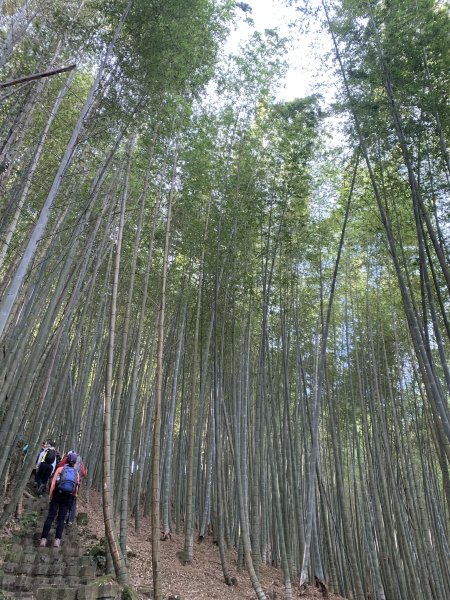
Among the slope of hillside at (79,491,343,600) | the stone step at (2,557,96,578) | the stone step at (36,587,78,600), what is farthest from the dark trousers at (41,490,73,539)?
the stone step at (36,587,78,600)

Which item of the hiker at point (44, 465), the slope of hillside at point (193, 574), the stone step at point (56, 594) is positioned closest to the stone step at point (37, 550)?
the slope of hillside at point (193, 574)

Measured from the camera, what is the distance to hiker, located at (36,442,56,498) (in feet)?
17.7

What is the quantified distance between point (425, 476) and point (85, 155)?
7.07 m

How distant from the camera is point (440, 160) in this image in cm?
389

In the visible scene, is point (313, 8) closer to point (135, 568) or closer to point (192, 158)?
point (192, 158)

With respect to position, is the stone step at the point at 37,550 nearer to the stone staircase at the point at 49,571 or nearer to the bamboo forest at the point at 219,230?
the stone staircase at the point at 49,571

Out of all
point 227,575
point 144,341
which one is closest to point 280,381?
point 144,341

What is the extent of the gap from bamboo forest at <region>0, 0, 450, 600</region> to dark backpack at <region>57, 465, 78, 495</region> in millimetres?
382

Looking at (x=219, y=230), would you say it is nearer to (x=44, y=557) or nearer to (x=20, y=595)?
(x=44, y=557)

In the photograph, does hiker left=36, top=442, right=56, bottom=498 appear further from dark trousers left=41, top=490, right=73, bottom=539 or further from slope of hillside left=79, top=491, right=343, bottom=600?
dark trousers left=41, top=490, right=73, bottom=539

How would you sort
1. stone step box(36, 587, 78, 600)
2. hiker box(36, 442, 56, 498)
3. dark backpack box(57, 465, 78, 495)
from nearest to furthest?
stone step box(36, 587, 78, 600) → dark backpack box(57, 465, 78, 495) → hiker box(36, 442, 56, 498)

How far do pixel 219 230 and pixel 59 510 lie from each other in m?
3.36

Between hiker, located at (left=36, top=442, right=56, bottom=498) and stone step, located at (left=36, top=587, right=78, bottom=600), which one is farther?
hiker, located at (left=36, top=442, right=56, bottom=498)

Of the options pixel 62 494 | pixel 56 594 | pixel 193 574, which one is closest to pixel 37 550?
pixel 62 494
